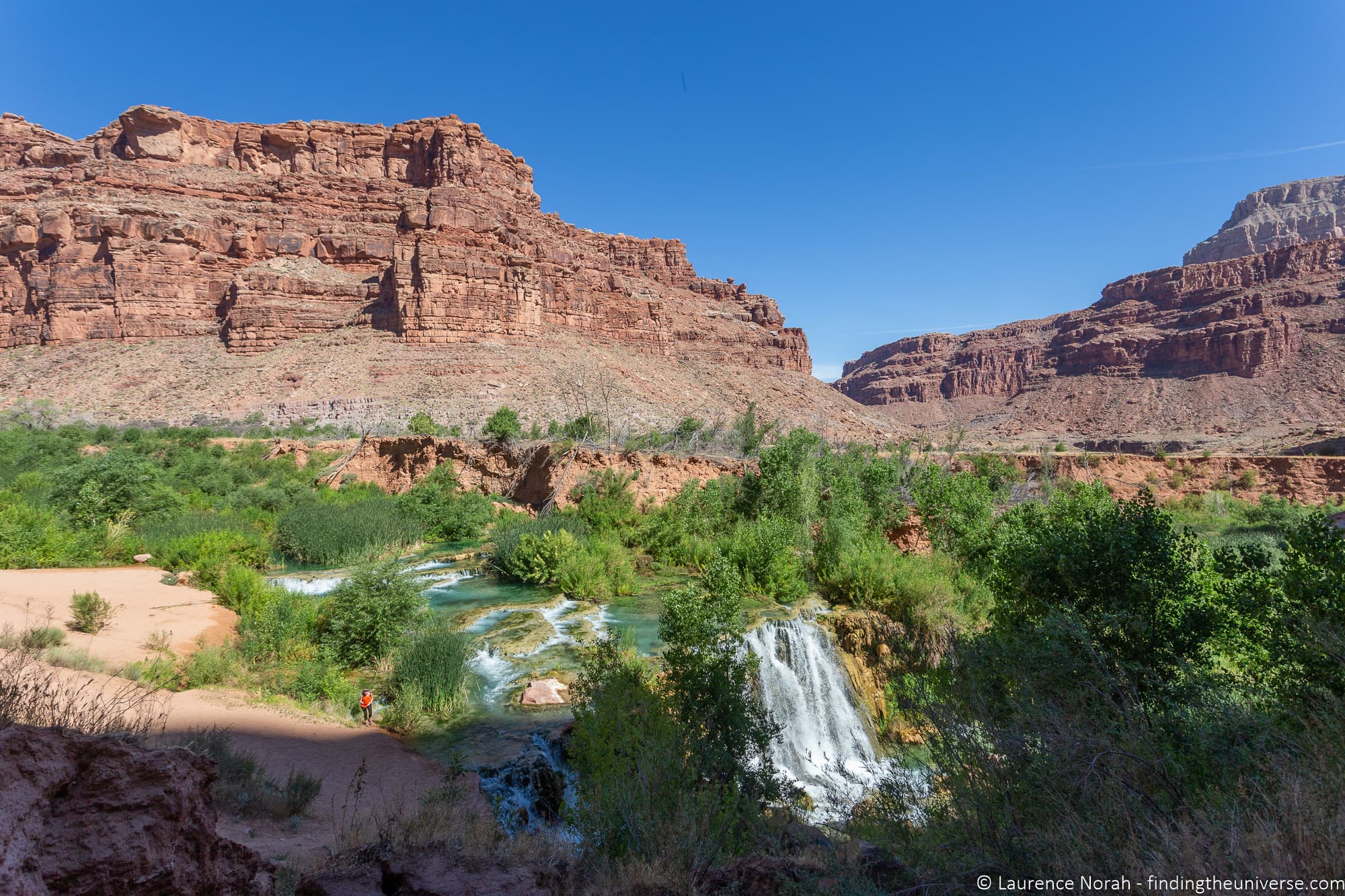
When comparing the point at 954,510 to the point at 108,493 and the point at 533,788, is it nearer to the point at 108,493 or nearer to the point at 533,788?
the point at 533,788

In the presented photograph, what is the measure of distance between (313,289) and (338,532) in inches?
1927

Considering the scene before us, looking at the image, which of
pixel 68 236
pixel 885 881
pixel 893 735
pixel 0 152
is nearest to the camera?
pixel 885 881

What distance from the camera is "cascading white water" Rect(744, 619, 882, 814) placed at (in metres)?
9.16

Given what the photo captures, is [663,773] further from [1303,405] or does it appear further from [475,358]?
[1303,405]

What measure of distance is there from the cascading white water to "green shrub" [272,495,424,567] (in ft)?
42.7

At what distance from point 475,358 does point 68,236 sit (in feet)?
136

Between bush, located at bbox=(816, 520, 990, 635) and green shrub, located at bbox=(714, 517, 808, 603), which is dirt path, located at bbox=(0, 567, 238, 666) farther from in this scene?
bush, located at bbox=(816, 520, 990, 635)

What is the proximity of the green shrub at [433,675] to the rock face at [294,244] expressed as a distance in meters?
47.8

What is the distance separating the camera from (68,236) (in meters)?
53.4

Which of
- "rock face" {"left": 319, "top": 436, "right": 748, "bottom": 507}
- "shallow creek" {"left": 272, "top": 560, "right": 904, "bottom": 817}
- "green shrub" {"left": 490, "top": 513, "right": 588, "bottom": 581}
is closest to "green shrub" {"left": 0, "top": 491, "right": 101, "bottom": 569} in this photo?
"shallow creek" {"left": 272, "top": 560, "right": 904, "bottom": 817}

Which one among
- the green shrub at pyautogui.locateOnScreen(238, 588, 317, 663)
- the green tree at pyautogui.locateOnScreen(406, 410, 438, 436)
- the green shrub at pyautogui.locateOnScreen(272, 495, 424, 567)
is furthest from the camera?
the green tree at pyautogui.locateOnScreen(406, 410, 438, 436)

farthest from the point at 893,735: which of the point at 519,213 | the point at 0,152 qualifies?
the point at 0,152

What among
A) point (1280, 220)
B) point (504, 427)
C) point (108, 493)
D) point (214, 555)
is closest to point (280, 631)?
point (214, 555)

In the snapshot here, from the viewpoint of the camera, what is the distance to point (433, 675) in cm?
866
